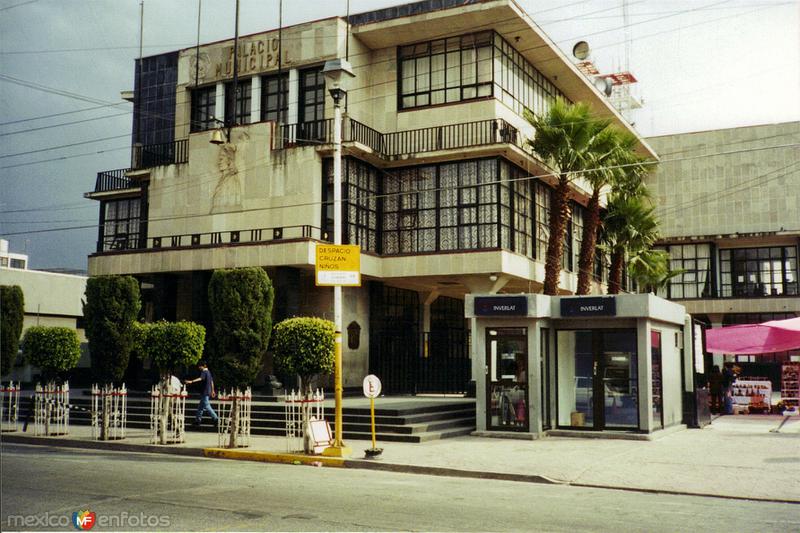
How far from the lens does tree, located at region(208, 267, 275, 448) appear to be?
1836 cm

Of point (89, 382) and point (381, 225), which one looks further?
point (89, 382)

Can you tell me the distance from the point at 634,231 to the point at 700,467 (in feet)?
59.4

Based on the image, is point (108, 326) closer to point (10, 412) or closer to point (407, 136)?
point (10, 412)

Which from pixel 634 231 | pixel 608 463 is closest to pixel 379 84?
pixel 634 231

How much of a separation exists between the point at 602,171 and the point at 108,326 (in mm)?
16277

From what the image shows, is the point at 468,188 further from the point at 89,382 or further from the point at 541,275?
the point at 89,382

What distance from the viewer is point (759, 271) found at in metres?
48.9

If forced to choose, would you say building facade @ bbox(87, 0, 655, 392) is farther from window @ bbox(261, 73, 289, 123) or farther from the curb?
the curb

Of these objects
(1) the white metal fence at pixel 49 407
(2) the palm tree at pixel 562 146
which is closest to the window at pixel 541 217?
(2) the palm tree at pixel 562 146

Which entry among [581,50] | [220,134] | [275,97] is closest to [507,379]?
[220,134]

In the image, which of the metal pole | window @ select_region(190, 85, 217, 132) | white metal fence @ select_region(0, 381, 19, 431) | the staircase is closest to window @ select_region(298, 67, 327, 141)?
window @ select_region(190, 85, 217, 132)

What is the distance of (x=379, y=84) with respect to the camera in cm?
3031

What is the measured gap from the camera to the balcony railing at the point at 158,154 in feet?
103

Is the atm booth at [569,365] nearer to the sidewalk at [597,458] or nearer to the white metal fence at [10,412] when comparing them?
the sidewalk at [597,458]
